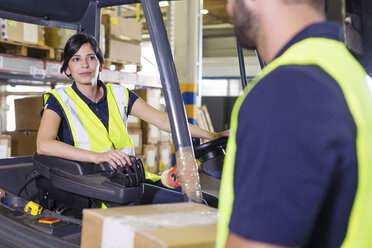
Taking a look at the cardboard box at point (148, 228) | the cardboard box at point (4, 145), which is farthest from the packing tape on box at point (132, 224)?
the cardboard box at point (4, 145)

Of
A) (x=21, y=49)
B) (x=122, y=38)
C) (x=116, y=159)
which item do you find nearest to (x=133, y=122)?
(x=122, y=38)

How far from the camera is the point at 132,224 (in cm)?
109

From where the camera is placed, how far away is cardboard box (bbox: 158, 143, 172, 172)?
795 cm

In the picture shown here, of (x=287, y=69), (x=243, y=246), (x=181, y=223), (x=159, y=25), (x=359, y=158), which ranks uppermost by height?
(x=159, y=25)

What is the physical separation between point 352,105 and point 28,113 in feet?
17.4

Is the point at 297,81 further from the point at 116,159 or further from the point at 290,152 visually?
the point at 116,159

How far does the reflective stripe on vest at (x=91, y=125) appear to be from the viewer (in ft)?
8.19

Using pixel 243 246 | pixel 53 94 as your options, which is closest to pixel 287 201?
pixel 243 246

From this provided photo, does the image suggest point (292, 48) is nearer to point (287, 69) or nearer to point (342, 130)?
point (287, 69)

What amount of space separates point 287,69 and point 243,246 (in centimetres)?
31

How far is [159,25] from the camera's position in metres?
1.97

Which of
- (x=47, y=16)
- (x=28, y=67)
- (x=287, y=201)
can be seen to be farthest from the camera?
(x=28, y=67)

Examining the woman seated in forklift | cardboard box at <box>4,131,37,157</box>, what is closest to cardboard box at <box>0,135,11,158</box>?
cardboard box at <box>4,131,37,157</box>

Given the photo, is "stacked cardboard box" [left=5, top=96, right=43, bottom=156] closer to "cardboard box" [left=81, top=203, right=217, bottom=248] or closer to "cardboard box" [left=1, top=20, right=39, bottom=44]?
"cardboard box" [left=1, top=20, right=39, bottom=44]
